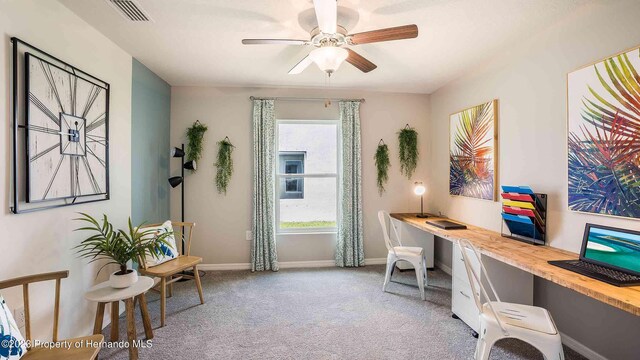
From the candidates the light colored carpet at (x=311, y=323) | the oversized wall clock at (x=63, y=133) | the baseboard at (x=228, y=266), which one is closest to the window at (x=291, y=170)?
the baseboard at (x=228, y=266)

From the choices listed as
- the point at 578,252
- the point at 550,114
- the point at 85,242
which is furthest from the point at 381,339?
the point at 85,242

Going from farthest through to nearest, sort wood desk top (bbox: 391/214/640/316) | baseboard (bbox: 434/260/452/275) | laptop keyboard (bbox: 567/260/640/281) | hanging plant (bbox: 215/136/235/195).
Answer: hanging plant (bbox: 215/136/235/195)
baseboard (bbox: 434/260/452/275)
laptop keyboard (bbox: 567/260/640/281)
wood desk top (bbox: 391/214/640/316)

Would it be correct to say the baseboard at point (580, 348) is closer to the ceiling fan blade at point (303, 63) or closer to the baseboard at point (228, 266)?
the ceiling fan blade at point (303, 63)

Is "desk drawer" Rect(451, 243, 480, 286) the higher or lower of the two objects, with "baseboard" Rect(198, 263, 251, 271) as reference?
higher

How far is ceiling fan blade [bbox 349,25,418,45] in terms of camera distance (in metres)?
1.91

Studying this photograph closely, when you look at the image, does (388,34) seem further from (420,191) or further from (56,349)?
(56,349)

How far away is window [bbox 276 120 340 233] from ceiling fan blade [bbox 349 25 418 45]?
212 centimetres

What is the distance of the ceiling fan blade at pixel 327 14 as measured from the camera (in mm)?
1672

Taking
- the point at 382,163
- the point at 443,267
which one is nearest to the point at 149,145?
the point at 382,163

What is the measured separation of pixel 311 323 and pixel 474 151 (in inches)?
98.3

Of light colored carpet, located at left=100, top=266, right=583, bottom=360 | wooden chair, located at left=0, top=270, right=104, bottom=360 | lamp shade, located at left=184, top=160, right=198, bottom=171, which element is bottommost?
light colored carpet, located at left=100, top=266, right=583, bottom=360

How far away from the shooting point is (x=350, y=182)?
13.5 feet

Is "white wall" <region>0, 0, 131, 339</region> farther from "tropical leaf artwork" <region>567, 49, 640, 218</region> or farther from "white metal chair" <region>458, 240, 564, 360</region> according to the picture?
"tropical leaf artwork" <region>567, 49, 640, 218</region>

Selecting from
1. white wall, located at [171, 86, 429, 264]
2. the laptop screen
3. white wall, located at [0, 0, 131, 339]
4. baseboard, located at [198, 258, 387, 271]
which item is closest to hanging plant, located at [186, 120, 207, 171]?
white wall, located at [171, 86, 429, 264]
